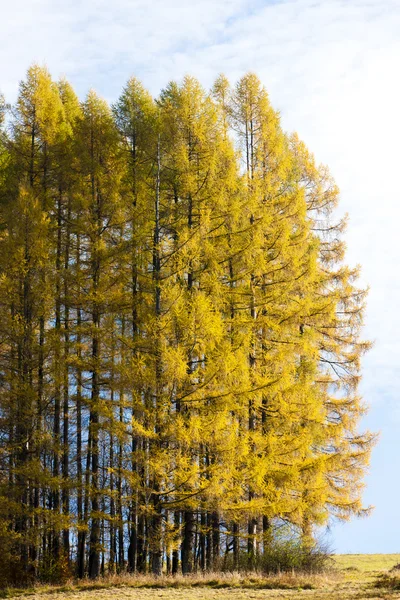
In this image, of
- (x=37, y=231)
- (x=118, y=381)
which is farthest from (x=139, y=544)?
(x=37, y=231)

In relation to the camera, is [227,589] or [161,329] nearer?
[227,589]

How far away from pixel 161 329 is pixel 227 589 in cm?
606

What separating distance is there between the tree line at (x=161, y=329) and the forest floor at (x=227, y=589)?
1603mm

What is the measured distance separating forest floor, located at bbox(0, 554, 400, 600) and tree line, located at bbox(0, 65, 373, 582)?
5.26 ft

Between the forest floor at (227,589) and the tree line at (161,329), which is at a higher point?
the tree line at (161,329)

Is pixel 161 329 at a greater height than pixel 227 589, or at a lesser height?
greater

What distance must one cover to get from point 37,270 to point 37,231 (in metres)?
1.06

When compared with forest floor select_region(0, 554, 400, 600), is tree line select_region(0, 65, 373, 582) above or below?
above

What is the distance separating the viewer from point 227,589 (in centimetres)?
1563

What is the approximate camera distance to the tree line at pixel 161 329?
18.7 m

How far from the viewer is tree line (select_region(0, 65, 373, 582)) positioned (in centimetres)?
1869

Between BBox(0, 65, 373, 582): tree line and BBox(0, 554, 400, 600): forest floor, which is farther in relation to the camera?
BBox(0, 65, 373, 582): tree line

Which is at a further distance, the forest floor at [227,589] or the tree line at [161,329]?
the tree line at [161,329]

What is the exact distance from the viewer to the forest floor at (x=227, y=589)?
1419 centimetres
